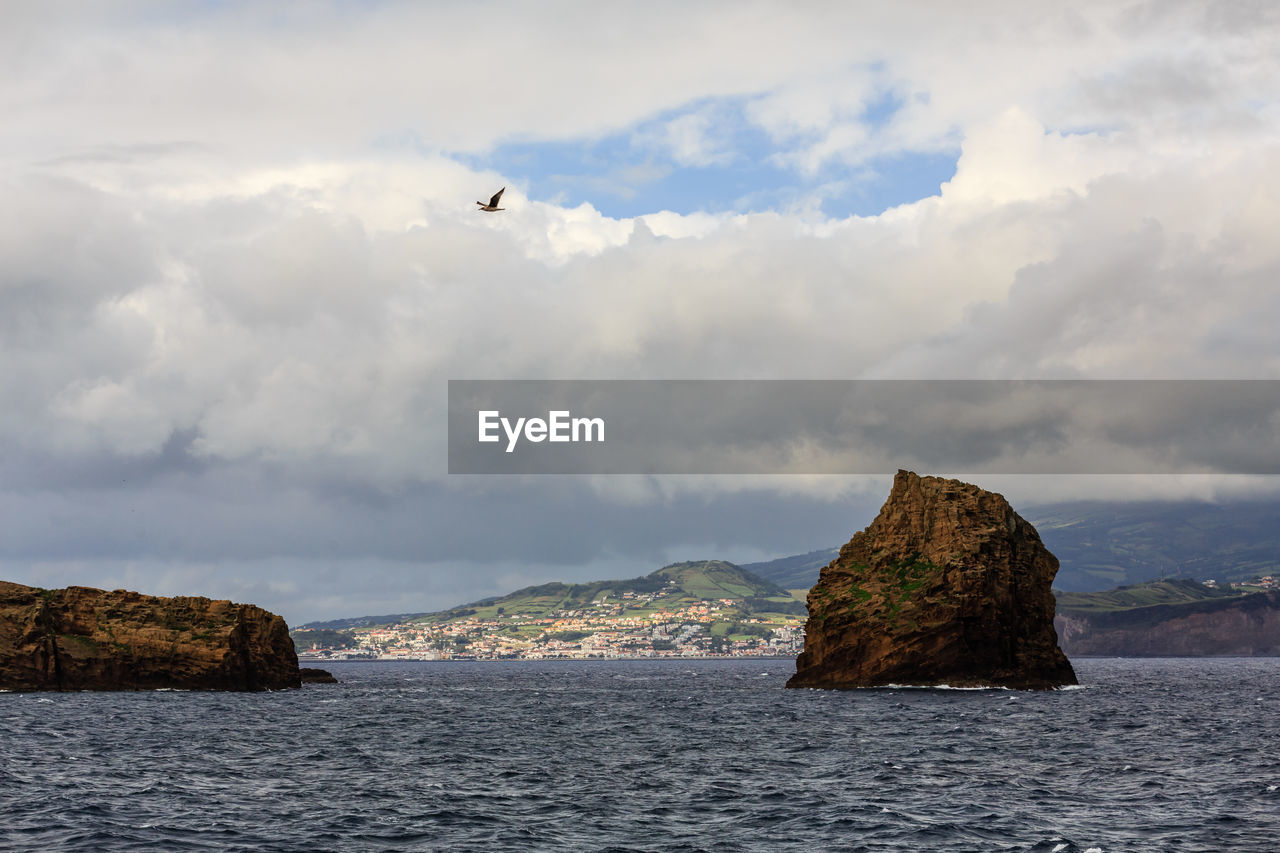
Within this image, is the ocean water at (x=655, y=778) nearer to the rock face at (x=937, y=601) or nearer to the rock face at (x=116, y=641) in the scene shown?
the rock face at (x=937, y=601)

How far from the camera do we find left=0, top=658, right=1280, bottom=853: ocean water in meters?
43.7

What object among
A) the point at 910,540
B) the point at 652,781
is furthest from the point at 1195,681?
the point at 652,781

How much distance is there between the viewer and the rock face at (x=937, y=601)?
A: 120625mm

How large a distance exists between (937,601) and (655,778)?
224 ft

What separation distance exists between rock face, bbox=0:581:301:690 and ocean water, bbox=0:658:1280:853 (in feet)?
95.1

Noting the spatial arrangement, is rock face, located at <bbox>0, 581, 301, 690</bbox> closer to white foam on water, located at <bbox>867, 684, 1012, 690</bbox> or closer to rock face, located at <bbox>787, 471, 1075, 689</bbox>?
rock face, located at <bbox>787, 471, 1075, 689</bbox>

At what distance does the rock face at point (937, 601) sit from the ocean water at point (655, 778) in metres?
13.3

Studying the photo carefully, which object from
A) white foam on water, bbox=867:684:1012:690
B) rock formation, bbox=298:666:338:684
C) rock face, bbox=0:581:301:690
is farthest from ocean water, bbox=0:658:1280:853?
rock formation, bbox=298:666:338:684

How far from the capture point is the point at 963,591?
391 ft

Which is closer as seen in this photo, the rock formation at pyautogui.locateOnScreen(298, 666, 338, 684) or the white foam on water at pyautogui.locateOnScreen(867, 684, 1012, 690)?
the white foam on water at pyautogui.locateOnScreen(867, 684, 1012, 690)

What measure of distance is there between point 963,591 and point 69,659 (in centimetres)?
10486

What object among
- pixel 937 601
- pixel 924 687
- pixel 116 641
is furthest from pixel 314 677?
pixel 937 601

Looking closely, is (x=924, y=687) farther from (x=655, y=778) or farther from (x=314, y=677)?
(x=314, y=677)

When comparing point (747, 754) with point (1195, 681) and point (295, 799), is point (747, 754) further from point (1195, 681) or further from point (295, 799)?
point (1195, 681)
